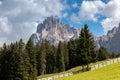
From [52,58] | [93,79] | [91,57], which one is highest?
[52,58]

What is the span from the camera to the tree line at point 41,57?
264 ft

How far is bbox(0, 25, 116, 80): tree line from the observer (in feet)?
264

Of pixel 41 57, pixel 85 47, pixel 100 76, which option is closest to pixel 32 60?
pixel 41 57

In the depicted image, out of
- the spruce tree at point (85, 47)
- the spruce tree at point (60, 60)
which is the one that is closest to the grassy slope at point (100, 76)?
the spruce tree at point (85, 47)

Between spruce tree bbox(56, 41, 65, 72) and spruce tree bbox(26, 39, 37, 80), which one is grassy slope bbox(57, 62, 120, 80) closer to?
spruce tree bbox(26, 39, 37, 80)

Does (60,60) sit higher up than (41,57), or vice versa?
(41,57)

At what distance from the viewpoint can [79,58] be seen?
80.2m

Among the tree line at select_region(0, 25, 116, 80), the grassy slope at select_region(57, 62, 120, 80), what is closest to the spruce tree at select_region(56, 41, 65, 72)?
the tree line at select_region(0, 25, 116, 80)

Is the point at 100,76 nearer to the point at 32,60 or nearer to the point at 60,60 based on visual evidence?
the point at 32,60

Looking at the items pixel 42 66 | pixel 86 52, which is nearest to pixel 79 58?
pixel 86 52

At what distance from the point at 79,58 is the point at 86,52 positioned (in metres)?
2.70

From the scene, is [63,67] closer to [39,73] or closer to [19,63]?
[39,73]

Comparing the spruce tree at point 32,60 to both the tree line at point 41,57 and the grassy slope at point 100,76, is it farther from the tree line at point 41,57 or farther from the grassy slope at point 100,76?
the grassy slope at point 100,76

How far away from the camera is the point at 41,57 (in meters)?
143
